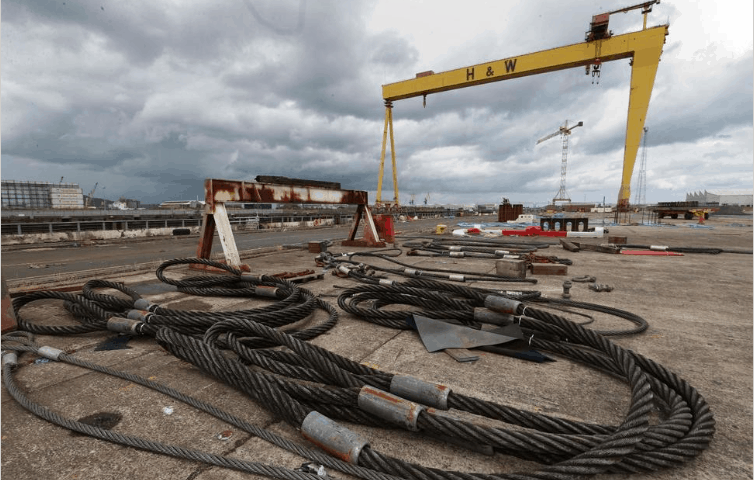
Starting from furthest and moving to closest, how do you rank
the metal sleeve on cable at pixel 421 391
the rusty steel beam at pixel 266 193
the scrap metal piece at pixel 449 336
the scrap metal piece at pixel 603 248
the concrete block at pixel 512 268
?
the scrap metal piece at pixel 603 248, the rusty steel beam at pixel 266 193, the concrete block at pixel 512 268, the scrap metal piece at pixel 449 336, the metal sleeve on cable at pixel 421 391

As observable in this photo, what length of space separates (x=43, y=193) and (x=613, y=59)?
129349 millimetres

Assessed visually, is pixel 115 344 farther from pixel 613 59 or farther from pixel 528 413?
pixel 613 59

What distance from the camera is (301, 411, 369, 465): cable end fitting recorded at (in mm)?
1154

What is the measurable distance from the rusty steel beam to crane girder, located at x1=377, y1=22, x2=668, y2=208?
17334mm

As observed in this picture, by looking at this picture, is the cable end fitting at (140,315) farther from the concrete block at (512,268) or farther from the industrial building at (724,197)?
the industrial building at (724,197)

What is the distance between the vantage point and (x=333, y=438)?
47.3 inches

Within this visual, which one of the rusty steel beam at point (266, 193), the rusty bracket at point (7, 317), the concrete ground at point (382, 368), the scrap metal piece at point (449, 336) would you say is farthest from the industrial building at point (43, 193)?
Answer: the scrap metal piece at point (449, 336)

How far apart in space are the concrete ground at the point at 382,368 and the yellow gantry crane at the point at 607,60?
19.6 metres

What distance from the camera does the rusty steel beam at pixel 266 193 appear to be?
178 inches

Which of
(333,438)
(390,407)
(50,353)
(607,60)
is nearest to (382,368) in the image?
(390,407)

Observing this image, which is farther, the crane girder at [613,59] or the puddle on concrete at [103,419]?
the crane girder at [613,59]

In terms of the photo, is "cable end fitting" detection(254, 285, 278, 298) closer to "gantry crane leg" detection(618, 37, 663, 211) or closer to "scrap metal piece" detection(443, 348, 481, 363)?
"scrap metal piece" detection(443, 348, 481, 363)

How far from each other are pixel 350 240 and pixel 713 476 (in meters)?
7.25

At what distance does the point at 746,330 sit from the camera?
100.0 inches
